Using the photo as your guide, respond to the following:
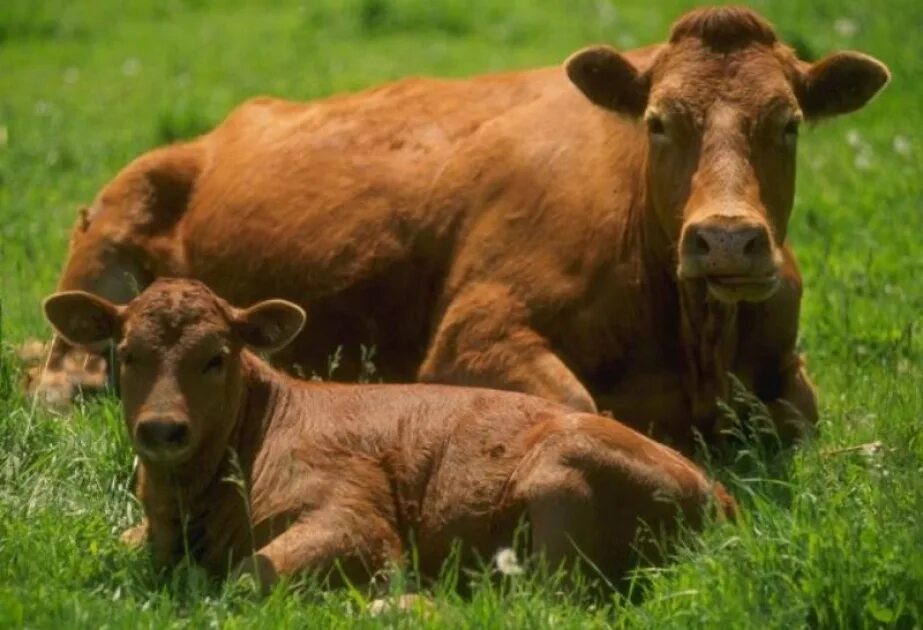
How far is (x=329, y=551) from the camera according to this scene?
839 centimetres

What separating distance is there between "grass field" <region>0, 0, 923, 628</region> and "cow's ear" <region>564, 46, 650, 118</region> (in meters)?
0.83

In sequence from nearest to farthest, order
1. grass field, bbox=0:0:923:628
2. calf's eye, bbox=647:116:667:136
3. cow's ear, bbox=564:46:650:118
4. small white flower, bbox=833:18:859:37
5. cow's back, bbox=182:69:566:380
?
grass field, bbox=0:0:923:628 → calf's eye, bbox=647:116:667:136 → cow's ear, bbox=564:46:650:118 → cow's back, bbox=182:69:566:380 → small white flower, bbox=833:18:859:37

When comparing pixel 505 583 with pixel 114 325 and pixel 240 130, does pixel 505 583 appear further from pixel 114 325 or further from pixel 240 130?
pixel 240 130

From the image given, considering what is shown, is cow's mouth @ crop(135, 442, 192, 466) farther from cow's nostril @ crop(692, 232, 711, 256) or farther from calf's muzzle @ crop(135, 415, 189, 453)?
cow's nostril @ crop(692, 232, 711, 256)

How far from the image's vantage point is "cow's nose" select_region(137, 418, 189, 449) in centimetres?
830

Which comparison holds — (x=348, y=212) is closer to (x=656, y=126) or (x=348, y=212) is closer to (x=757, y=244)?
(x=656, y=126)

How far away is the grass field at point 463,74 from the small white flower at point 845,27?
0.03m

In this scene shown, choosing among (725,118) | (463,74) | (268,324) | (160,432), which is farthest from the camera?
(463,74)

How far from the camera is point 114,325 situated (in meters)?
8.82

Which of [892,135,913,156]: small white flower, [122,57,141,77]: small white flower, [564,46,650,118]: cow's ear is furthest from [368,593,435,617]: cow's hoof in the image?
→ [122,57,141,77]: small white flower

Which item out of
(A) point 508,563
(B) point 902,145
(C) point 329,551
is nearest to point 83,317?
(C) point 329,551

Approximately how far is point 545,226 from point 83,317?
2422 mm

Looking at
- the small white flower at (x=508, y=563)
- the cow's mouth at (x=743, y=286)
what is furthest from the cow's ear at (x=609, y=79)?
the small white flower at (x=508, y=563)

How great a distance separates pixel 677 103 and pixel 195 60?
10.5m
